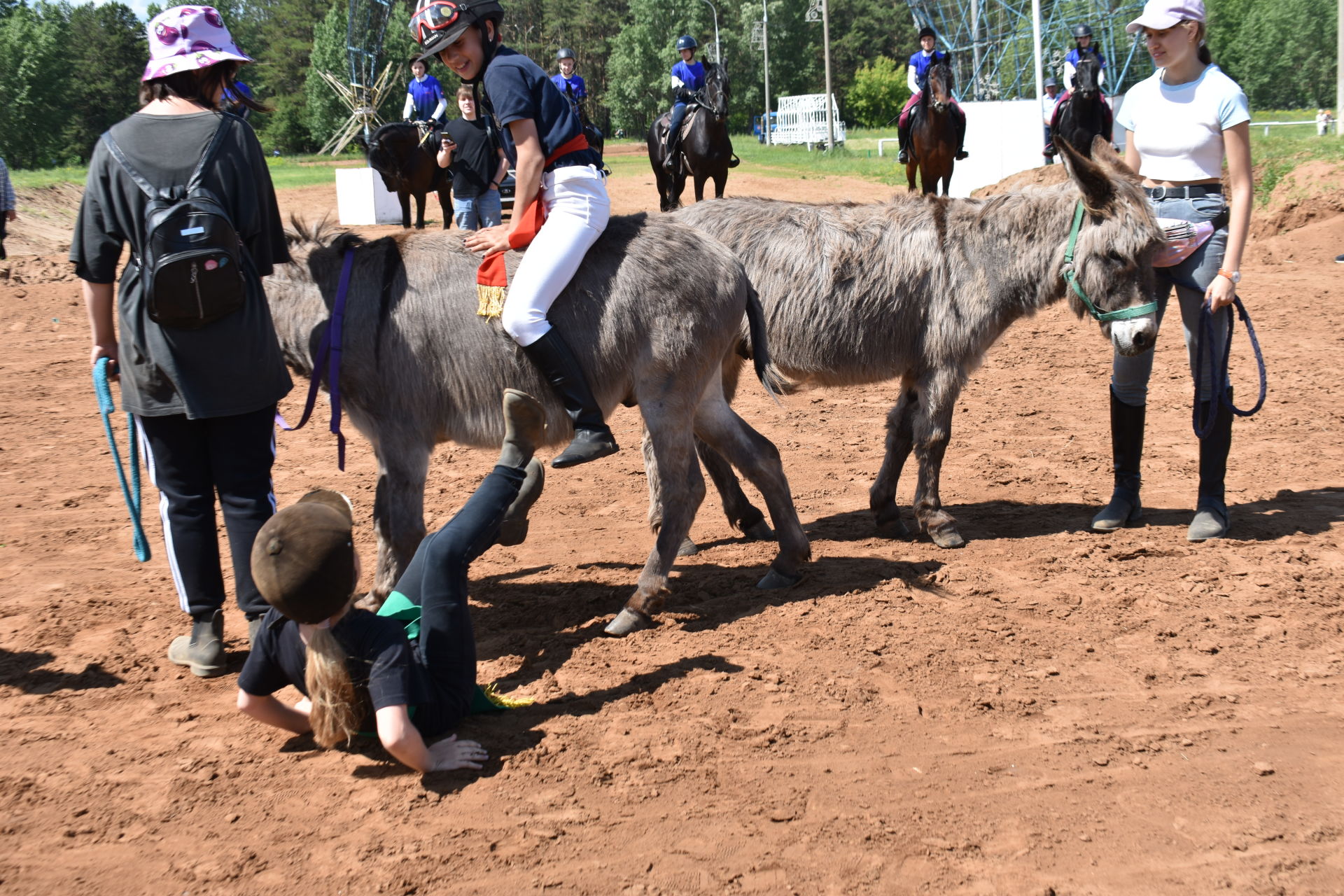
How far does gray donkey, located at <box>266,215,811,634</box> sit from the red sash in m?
0.08

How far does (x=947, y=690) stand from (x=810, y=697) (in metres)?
0.49

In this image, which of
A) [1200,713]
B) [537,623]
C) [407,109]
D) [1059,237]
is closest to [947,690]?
[1200,713]

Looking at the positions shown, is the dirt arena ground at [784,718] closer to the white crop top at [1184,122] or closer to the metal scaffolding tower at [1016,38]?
the white crop top at [1184,122]

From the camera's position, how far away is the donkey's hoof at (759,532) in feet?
18.6

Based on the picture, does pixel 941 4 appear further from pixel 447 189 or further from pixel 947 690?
pixel 947 690

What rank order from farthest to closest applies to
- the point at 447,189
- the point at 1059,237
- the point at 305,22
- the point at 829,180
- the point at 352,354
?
the point at 305,22 < the point at 829,180 < the point at 447,189 < the point at 1059,237 < the point at 352,354

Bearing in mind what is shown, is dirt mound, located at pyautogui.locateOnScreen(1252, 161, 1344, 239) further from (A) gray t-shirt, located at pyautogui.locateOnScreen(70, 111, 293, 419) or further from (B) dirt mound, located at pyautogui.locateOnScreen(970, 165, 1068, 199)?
(A) gray t-shirt, located at pyautogui.locateOnScreen(70, 111, 293, 419)

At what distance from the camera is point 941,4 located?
43969 millimetres

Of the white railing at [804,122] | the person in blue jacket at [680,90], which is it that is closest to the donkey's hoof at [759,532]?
the person in blue jacket at [680,90]

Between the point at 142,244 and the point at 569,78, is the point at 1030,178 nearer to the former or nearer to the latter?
the point at 569,78

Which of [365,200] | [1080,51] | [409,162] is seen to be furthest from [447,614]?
[1080,51]

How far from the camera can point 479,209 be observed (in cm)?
1138

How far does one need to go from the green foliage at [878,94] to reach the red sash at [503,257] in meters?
62.0

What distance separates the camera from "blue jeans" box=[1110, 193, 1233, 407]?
4992 mm
